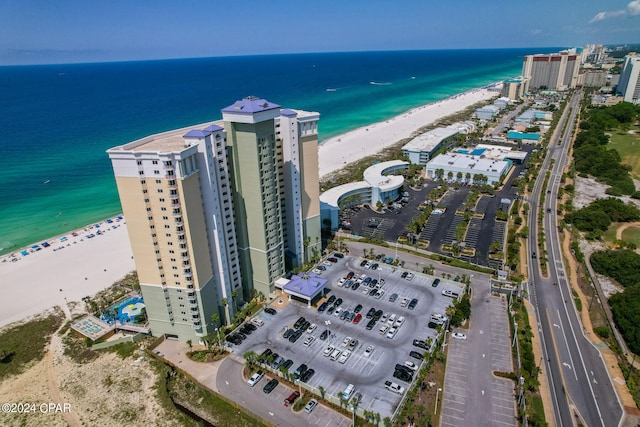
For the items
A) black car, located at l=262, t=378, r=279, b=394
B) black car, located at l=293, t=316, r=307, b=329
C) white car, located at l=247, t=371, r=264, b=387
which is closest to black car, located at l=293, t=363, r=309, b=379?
black car, located at l=262, t=378, r=279, b=394

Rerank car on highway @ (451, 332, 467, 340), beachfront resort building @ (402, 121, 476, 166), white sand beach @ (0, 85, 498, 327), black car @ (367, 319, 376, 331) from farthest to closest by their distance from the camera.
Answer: beachfront resort building @ (402, 121, 476, 166), white sand beach @ (0, 85, 498, 327), black car @ (367, 319, 376, 331), car on highway @ (451, 332, 467, 340)

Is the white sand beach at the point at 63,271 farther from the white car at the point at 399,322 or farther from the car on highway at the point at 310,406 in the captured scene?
the white car at the point at 399,322

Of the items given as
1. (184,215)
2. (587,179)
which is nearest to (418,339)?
(184,215)

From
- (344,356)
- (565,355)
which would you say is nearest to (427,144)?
(565,355)

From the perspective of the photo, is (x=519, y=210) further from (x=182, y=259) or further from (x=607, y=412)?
(x=182, y=259)

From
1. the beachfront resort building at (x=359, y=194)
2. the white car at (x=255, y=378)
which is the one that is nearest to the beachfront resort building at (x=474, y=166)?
the beachfront resort building at (x=359, y=194)

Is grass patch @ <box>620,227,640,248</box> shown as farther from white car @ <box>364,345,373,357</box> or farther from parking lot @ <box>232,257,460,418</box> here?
white car @ <box>364,345,373,357</box>

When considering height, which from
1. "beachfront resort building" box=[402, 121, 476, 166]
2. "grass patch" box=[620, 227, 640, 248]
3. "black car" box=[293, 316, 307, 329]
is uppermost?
"beachfront resort building" box=[402, 121, 476, 166]
